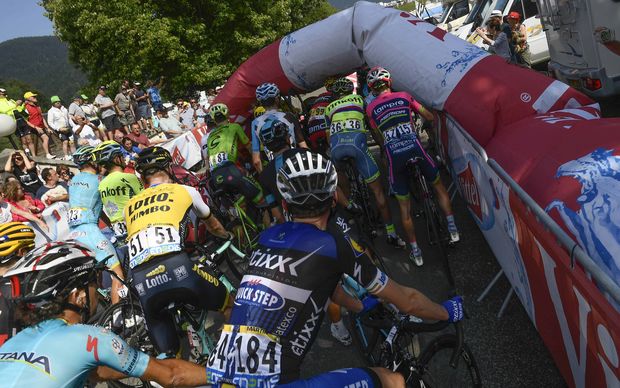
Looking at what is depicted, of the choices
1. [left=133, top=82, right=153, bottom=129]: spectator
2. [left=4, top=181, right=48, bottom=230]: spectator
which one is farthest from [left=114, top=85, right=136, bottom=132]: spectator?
[left=4, top=181, right=48, bottom=230]: spectator

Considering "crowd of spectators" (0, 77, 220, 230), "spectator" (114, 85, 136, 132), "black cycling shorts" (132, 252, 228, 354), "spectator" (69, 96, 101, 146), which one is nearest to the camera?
"black cycling shorts" (132, 252, 228, 354)

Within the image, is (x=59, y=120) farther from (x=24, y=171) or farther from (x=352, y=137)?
(x=352, y=137)

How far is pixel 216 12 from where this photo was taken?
2689 centimetres

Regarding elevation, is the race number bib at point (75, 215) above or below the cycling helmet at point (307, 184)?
below

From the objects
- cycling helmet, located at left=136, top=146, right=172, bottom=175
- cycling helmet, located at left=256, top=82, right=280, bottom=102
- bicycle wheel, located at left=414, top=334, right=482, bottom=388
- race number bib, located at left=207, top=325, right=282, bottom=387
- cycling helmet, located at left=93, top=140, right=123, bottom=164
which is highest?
cycling helmet, located at left=93, top=140, right=123, bottom=164

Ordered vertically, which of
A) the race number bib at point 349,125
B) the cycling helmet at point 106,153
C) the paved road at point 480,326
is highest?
the cycling helmet at point 106,153

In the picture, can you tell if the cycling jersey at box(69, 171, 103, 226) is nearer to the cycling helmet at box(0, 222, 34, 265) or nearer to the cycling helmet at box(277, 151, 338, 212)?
the cycling helmet at box(0, 222, 34, 265)

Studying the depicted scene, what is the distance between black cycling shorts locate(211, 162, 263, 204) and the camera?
18.8ft

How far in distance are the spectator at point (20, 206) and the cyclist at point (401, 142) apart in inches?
221

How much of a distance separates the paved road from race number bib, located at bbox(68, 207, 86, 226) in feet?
10.7

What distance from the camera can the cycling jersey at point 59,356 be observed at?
1.96m

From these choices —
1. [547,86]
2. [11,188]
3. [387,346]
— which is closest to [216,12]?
[11,188]

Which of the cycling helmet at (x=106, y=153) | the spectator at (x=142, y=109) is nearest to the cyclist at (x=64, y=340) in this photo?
the cycling helmet at (x=106, y=153)

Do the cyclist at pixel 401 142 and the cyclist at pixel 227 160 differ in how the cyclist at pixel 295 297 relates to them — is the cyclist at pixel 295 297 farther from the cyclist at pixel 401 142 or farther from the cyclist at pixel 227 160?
the cyclist at pixel 227 160
